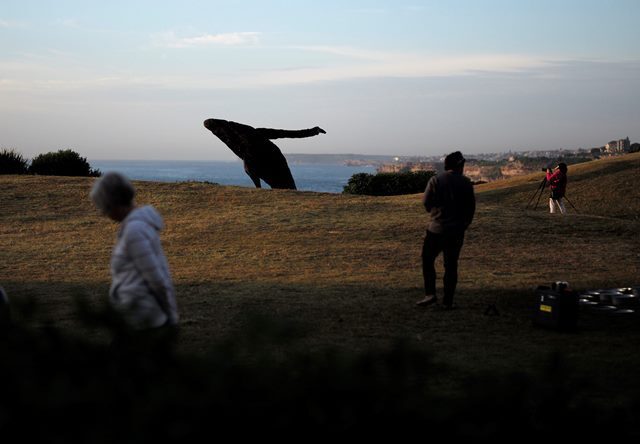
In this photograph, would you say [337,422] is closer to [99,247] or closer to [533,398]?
[533,398]

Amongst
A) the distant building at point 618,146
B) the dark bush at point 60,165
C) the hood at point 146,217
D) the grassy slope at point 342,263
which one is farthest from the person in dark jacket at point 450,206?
the distant building at point 618,146

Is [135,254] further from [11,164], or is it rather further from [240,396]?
[11,164]

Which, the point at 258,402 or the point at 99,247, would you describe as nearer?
the point at 258,402

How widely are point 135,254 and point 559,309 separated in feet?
21.6

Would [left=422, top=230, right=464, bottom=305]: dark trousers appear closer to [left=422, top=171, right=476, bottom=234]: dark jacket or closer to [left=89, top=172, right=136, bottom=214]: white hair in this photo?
[left=422, top=171, right=476, bottom=234]: dark jacket

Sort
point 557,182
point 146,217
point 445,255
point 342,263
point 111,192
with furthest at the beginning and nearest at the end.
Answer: point 557,182 < point 342,263 < point 445,255 < point 146,217 < point 111,192

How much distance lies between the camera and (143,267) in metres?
5.71

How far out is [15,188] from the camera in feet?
92.1

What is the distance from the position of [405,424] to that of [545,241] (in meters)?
18.1

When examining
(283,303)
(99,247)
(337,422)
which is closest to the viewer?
(337,422)

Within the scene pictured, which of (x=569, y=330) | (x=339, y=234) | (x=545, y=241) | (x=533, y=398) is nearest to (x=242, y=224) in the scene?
(x=339, y=234)

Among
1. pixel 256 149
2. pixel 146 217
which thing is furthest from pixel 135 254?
pixel 256 149

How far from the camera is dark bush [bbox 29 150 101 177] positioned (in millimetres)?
35406

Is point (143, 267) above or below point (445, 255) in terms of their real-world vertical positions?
above
